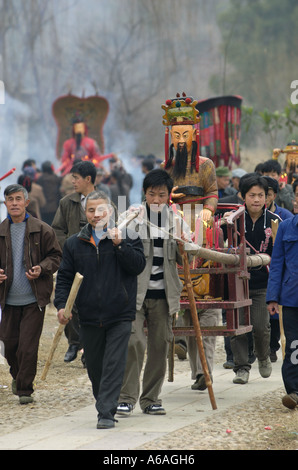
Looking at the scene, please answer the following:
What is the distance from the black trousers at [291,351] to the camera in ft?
24.5

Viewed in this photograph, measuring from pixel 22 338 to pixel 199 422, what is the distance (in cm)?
183

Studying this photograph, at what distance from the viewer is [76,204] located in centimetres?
967

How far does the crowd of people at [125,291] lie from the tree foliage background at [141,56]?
35.7 meters

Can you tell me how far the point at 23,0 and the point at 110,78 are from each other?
5554 mm

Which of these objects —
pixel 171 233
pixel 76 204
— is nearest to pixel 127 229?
pixel 171 233

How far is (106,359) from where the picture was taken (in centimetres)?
696

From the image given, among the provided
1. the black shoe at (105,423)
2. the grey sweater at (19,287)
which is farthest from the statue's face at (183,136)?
the black shoe at (105,423)

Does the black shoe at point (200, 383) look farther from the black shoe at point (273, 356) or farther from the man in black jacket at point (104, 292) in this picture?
the black shoe at point (273, 356)

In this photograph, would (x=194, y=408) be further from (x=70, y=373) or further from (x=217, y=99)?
(x=217, y=99)

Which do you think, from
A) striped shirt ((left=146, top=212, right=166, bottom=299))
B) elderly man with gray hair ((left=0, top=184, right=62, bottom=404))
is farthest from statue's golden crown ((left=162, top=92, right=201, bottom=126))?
striped shirt ((left=146, top=212, right=166, bottom=299))

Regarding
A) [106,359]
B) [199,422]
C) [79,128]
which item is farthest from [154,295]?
[79,128]

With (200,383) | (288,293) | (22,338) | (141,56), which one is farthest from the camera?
(141,56)

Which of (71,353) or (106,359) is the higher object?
(106,359)

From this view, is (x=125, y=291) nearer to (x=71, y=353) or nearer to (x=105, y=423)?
(x=105, y=423)
